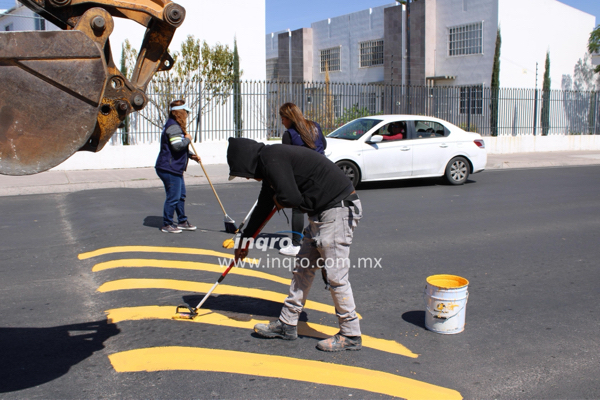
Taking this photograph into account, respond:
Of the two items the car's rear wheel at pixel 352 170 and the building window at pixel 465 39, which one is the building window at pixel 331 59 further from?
the car's rear wheel at pixel 352 170

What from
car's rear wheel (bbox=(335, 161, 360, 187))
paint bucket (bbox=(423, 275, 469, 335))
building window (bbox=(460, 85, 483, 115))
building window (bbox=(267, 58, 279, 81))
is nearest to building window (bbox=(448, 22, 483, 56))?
building window (bbox=(460, 85, 483, 115))

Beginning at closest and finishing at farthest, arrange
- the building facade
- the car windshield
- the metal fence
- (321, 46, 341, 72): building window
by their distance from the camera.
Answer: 1. the car windshield
2. the metal fence
3. the building facade
4. (321, 46, 341, 72): building window

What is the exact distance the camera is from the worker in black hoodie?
407 cm

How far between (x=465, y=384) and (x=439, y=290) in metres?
0.89

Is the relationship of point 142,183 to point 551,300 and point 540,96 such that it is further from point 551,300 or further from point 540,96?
point 540,96

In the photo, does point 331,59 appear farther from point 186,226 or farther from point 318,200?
point 318,200

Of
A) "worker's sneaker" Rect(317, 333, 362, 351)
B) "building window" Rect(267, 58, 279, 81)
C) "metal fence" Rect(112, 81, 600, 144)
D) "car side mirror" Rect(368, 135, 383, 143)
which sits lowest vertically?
"worker's sneaker" Rect(317, 333, 362, 351)

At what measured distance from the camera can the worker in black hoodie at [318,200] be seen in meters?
4.07

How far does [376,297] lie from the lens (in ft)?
18.1

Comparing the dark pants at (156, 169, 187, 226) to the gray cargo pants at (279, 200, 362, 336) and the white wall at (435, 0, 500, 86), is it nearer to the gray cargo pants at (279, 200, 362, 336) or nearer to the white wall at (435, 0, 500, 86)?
the gray cargo pants at (279, 200, 362, 336)

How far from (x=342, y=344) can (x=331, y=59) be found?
33.1 meters

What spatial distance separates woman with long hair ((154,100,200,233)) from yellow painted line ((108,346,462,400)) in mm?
4105

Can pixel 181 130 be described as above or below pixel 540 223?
above

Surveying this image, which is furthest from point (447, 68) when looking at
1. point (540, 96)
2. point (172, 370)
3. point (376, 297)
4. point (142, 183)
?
point (172, 370)
